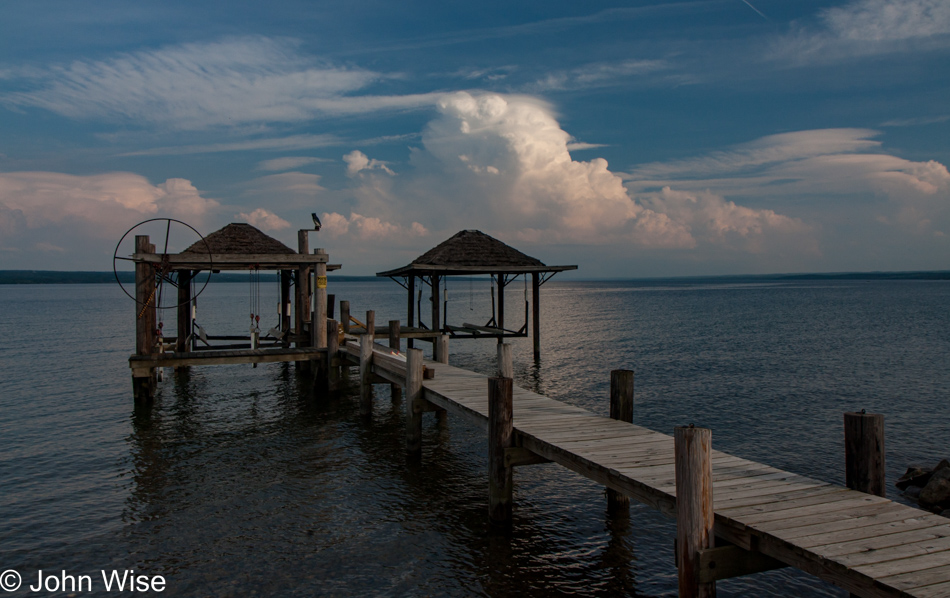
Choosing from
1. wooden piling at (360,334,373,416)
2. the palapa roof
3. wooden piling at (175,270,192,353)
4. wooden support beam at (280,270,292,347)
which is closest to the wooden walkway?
wooden piling at (360,334,373,416)

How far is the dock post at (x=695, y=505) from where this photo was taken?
4969 mm

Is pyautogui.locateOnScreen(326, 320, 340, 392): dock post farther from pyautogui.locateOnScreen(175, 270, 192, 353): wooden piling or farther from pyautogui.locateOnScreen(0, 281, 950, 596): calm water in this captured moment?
pyautogui.locateOnScreen(175, 270, 192, 353): wooden piling

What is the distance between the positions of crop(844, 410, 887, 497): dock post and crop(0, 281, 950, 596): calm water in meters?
1.92

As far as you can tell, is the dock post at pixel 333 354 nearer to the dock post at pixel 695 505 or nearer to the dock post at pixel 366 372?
the dock post at pixel 366 372

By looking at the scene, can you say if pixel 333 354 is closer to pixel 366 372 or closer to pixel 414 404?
pixel 366 372

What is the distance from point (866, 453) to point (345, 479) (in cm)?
770

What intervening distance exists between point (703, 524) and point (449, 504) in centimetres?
489

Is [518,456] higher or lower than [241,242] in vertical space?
lower

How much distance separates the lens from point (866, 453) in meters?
5.66

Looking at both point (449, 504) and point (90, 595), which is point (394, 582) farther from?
Answer: point (90, 595)

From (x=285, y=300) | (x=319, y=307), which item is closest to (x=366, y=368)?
(x=319, y=307)

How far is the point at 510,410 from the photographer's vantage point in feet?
26.1

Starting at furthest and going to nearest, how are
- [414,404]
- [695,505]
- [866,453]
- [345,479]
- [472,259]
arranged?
[472,259]
[414,404]
[345,479]
[866,453]
[695,505]

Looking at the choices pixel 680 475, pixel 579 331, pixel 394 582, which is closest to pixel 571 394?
pixel 394 582
